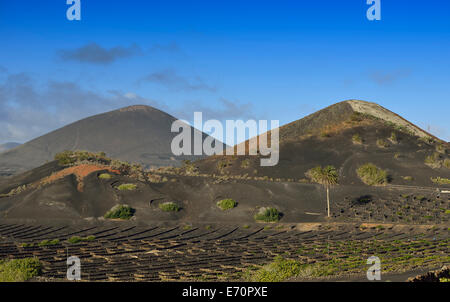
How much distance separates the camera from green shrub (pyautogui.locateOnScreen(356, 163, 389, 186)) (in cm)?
6444

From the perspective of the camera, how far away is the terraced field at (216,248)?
27.3 metres

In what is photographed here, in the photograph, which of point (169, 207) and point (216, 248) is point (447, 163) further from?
point (216, 248)

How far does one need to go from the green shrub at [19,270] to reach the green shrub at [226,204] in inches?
1086

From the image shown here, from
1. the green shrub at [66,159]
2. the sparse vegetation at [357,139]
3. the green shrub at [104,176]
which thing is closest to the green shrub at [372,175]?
the sparse vegetation at [357,139]

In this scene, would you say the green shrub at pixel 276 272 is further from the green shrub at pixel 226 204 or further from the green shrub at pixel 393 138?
the green shrub at pixel 393 138

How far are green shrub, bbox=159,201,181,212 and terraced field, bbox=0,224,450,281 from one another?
484 cm

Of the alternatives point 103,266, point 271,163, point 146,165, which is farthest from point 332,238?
point 146,165

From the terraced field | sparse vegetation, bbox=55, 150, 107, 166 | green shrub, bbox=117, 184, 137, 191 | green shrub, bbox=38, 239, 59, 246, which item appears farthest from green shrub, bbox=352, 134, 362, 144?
green shrub, bbox=38, 239, 59, 246

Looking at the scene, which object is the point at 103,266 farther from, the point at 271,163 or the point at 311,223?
the point at 271,163

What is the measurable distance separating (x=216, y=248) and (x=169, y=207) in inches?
660

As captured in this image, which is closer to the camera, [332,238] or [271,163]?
[332,238]

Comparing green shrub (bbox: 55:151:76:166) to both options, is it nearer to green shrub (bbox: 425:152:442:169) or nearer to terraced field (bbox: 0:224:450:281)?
terraced field (bbox: 0:224:450:281)
